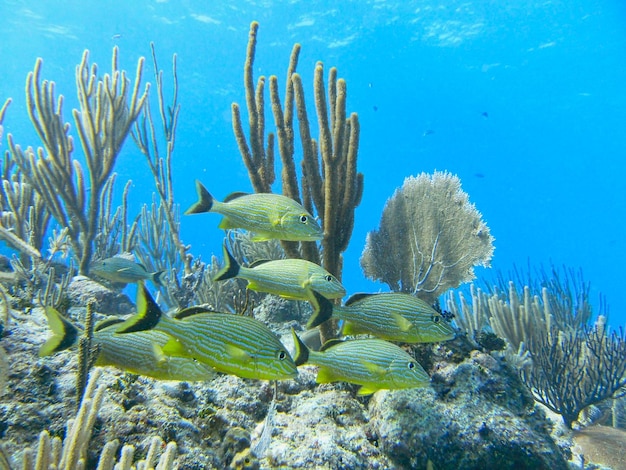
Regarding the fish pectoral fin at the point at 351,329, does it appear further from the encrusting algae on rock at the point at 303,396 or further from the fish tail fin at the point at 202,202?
the fish tail fin at the point at 202,202

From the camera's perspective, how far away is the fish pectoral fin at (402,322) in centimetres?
244

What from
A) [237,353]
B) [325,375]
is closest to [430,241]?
[325,375]

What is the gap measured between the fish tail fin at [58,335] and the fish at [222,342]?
41 cm

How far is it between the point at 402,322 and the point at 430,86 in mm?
63616

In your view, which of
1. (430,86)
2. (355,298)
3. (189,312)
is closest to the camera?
(189,312)

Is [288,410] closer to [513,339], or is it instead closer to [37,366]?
[37,366]

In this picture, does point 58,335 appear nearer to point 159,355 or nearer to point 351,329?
→ point 159,355

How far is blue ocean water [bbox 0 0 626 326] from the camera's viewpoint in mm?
37016

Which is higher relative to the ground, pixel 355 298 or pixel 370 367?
pixel 355 298

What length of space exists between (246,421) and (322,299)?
1.20m

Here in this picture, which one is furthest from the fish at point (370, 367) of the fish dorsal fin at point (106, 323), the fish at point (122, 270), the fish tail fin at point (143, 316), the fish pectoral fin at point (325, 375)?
the fish at point (122, 270)

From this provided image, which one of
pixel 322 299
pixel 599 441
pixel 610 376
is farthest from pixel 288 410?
pixel 610 376

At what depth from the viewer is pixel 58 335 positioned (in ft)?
6.56

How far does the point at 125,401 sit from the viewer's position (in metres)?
2.31
